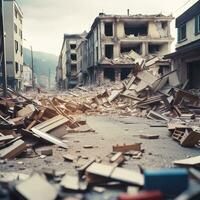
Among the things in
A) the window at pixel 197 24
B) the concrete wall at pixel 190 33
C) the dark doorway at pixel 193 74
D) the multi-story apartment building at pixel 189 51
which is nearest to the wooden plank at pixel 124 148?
the multi-story apartment building at pixel 189 51

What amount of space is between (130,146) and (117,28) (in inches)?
1261

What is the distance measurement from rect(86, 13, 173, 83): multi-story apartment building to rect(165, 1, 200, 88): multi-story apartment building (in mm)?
13030

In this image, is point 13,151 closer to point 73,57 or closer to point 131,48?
point 131,48

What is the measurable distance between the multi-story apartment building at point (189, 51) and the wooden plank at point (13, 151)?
1351 centimetres

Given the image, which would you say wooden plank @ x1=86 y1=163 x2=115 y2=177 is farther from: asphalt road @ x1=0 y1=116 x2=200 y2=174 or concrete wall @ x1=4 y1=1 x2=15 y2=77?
concrete wall @ x1=4 y1=1 x2=15 y2=77

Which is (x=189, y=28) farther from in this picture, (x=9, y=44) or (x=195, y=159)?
(x=9, y=44)

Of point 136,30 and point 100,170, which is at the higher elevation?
point 136,30

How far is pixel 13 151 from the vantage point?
239 inches

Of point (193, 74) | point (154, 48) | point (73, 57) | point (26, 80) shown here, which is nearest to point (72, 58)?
point (73, 57)

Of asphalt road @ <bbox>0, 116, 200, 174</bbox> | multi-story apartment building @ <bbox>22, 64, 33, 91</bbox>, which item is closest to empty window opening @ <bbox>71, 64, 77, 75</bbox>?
multi-story apartment building @ <bbox>22, 64, 33, 91</bbox>

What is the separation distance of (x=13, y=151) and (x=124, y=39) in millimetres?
32342

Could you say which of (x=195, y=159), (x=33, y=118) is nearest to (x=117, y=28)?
(x=33, y=118)

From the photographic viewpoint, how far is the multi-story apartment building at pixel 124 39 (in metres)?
36.5

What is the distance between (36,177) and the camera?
13.1 ft
